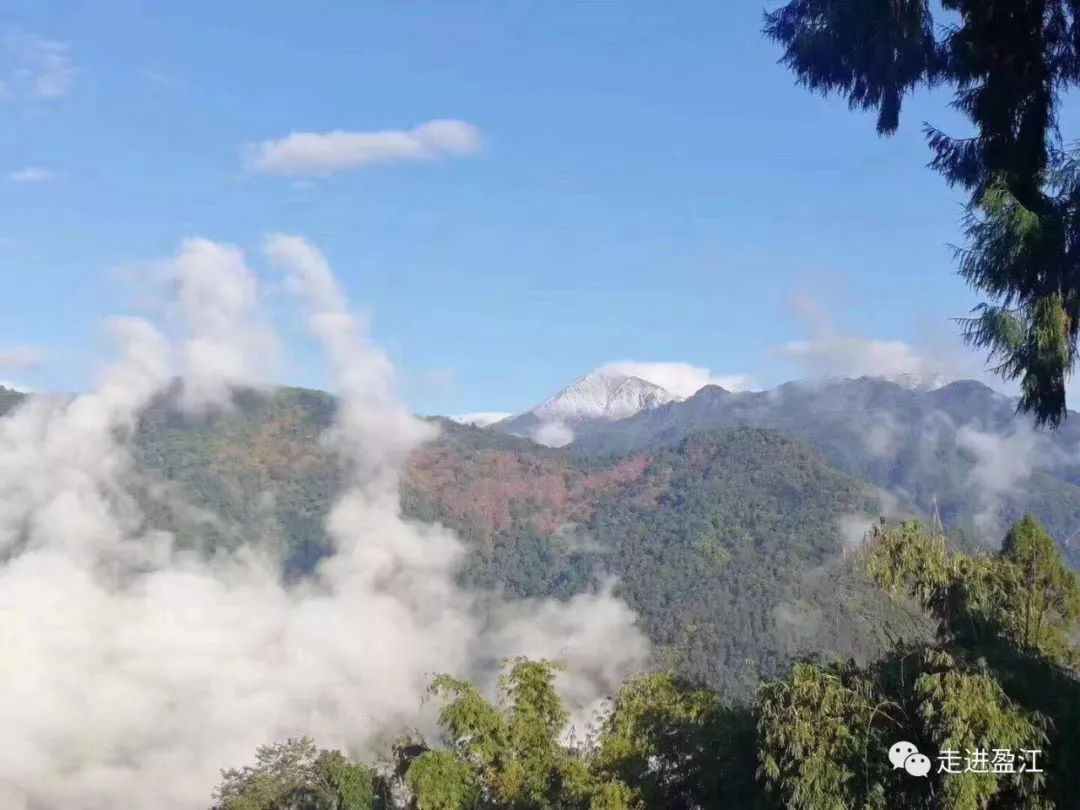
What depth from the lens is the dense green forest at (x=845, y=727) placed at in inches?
425

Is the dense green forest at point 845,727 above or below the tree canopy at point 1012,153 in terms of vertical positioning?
below

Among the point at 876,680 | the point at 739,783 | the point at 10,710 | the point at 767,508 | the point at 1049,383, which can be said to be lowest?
the point at 739,783

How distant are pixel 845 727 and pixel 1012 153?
5.91m

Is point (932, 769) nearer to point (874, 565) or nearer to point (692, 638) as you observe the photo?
point (874, 565)

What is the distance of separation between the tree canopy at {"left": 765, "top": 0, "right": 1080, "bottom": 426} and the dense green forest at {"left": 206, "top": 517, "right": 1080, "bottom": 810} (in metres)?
3.42

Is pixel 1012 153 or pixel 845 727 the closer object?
pixel 1012 153

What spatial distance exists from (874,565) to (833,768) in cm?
557

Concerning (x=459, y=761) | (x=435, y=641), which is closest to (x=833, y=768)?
(x=459, y=761)

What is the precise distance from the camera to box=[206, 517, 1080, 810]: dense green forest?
10.8 meters

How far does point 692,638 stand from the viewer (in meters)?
143

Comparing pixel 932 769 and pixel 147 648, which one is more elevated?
pixel 147 648

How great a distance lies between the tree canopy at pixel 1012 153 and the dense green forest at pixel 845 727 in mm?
3422

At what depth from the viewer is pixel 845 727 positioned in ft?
38.4

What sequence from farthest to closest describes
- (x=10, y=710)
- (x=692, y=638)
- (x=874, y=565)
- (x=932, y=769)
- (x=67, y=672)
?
(x=67, y=672) < (x=10, y=710) < (x=692, y=638) < (x=874, y=565) < (x=932, y=769)
